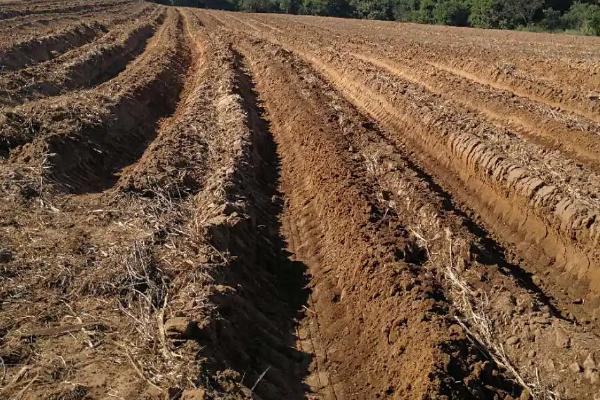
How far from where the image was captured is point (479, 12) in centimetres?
4319

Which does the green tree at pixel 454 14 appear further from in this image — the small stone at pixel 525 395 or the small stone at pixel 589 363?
the small stone at pixel 525 395

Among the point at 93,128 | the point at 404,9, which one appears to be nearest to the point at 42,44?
the point at 93,128

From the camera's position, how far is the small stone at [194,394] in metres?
3.89

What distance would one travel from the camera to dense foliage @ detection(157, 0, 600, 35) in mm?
38812

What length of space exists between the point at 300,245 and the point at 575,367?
Answer: 3689 millimetres

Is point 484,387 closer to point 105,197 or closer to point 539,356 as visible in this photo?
point 539,356

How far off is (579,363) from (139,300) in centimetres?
405

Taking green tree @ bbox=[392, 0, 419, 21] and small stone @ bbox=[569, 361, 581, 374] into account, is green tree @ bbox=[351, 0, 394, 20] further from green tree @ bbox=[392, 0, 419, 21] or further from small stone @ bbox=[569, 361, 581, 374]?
small stone @ bbox=[569, 361, 581, 374]

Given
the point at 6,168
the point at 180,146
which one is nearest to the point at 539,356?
the point at 180,146

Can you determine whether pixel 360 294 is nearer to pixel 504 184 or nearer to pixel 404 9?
pixel 504 184

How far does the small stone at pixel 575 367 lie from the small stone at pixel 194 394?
322 cm

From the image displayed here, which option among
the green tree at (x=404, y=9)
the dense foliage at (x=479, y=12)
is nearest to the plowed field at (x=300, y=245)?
the dense foliage at (x=479, y=12)

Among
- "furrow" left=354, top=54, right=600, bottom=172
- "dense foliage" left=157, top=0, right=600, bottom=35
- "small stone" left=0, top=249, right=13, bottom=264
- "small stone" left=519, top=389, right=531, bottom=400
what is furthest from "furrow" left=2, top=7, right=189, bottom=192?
"dense foliage" left=157, top=0, right=600, bottom=35

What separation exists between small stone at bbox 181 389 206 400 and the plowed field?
0.04 feet
